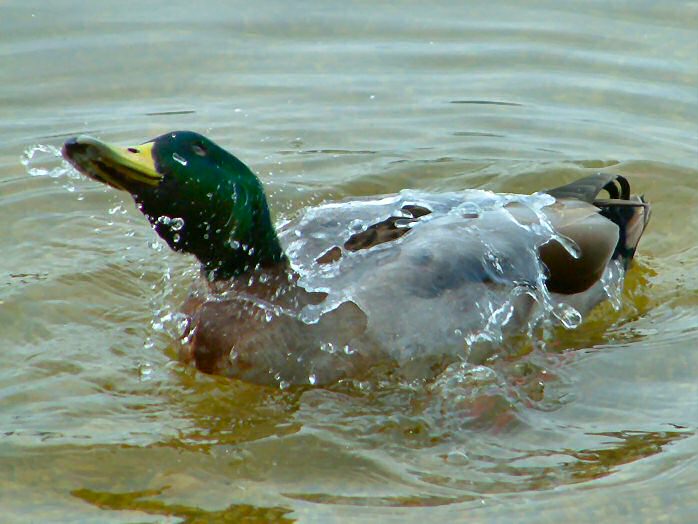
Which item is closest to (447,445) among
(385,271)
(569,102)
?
(385,271)

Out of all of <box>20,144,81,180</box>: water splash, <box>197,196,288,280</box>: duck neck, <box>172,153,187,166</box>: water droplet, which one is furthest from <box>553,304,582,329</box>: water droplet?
<box>20,144,81,180</box>: water splash

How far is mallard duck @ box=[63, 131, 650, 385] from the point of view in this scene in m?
5.73

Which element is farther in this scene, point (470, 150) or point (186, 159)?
point (470, 150)

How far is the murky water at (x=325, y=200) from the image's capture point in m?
5.16

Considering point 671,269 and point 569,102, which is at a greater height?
point 569,102

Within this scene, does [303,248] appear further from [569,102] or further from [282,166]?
[569,102]

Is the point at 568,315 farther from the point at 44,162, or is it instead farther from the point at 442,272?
the point at 44,162

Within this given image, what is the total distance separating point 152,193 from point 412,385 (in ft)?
4.78

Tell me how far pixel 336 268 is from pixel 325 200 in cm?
197

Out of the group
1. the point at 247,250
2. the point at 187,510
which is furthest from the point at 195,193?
the point at 187,510

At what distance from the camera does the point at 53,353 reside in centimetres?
620

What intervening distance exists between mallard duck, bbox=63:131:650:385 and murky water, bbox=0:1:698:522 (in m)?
0.18

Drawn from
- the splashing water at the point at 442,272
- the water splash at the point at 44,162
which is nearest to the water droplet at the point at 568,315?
the splashing water at the point at 442,272

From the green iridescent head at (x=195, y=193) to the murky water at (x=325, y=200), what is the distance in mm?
614
